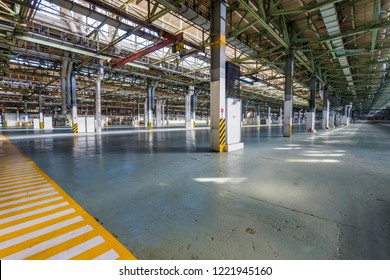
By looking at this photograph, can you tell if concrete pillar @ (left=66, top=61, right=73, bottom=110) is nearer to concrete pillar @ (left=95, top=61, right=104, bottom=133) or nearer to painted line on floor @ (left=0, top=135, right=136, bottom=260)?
concrete pillar @ (left=95, top=61, right=104, bottom=133)

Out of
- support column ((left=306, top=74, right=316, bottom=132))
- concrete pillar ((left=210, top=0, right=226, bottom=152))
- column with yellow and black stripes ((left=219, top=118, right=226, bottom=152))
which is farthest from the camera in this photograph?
support column ((left=306, top=74, right=316, bottom=132))

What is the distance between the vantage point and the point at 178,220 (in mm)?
2598

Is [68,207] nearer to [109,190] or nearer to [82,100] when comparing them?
[109,190]

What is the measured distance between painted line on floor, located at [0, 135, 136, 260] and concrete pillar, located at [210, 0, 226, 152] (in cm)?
604

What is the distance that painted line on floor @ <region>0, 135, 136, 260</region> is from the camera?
1960mm

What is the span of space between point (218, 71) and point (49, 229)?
7.50m

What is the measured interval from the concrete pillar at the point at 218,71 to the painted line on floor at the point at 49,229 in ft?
19.8

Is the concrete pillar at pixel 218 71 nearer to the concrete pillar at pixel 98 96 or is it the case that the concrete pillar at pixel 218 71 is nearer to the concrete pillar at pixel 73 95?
the concrete pillar at pixel 98 96

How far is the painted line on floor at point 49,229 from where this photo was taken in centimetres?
196

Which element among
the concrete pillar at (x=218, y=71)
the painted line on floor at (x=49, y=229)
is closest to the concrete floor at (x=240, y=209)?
the painted line on floor at (x=49, y=229)

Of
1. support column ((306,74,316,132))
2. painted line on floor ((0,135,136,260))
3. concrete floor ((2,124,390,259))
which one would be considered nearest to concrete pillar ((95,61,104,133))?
concrete floor ((2,124,390,259))

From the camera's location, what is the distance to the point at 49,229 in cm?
240

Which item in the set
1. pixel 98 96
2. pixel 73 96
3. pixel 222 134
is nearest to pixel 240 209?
pixel 222 134

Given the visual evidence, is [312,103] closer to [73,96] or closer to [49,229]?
[49,229]
